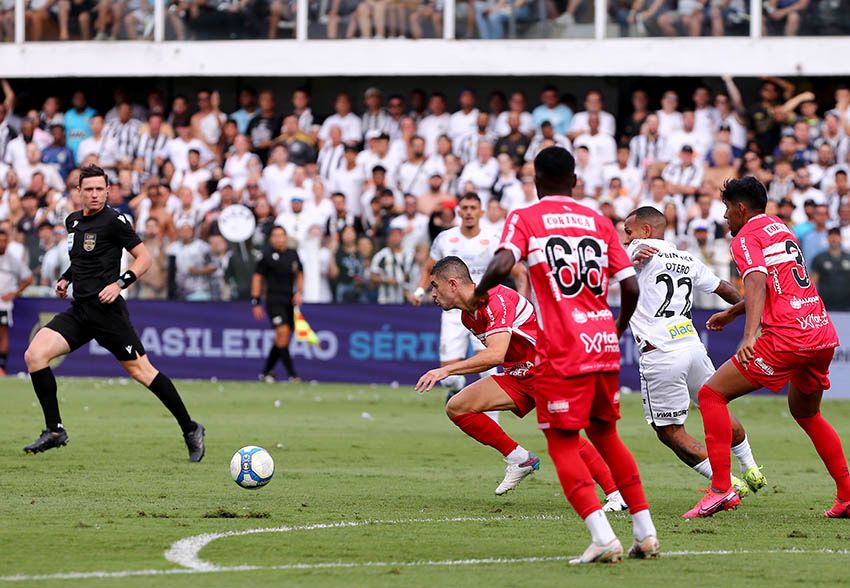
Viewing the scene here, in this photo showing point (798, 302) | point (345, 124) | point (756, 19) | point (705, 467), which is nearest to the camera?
point (798, 302)

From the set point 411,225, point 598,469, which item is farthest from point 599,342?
point 411,225

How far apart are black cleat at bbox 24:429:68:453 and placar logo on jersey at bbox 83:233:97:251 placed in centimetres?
155

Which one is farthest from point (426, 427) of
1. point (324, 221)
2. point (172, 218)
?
point (172, 218)

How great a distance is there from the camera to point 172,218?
25.1 m

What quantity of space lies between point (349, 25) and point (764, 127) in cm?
838

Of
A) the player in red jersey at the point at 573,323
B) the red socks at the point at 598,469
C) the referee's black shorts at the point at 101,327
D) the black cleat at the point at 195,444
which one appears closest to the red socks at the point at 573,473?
→ the player in red jersey at the point at 573,323

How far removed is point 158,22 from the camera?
29703 mm

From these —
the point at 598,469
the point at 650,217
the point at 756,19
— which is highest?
the point at 756,19

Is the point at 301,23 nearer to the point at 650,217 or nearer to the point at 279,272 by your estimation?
the point at 279,272

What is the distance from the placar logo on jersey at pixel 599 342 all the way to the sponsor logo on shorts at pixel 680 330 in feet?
9.49

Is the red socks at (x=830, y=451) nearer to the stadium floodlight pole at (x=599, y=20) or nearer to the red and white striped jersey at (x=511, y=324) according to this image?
the red and white striped jersey at (x=511, y=324)

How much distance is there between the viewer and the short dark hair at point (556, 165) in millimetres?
7793

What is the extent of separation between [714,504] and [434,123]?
58.2 feet

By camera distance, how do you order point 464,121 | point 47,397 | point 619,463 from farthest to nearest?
point 464,121 < point 47,397 < point 619,463
